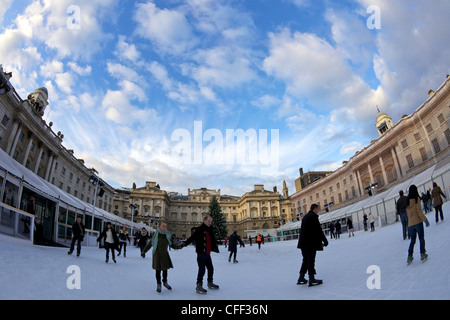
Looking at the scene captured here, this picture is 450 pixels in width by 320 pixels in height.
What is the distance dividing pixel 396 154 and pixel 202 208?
201 feet

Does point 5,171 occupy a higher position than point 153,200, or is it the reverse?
point 153,200

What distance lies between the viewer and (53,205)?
15.2 m

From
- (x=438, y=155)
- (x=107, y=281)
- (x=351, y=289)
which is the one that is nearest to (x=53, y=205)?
Result: (x=107, y=281)

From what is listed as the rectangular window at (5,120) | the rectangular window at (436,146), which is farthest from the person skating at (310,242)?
the rectangular window at (436,146)

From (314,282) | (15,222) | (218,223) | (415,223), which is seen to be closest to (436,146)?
(415,223)

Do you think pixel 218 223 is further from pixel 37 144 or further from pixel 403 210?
pixel 403 210

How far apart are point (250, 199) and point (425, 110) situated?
56.6 meters

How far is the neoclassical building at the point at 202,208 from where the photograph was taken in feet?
253

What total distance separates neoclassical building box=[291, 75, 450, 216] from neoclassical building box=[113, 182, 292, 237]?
24.7 metres

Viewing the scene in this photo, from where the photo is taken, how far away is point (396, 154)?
130ft

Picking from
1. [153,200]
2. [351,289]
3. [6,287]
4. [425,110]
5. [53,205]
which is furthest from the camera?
[153,200]

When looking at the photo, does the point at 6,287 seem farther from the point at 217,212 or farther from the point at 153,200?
the point at 153,200

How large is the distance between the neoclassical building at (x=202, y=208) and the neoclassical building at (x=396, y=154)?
2467 centimetres
